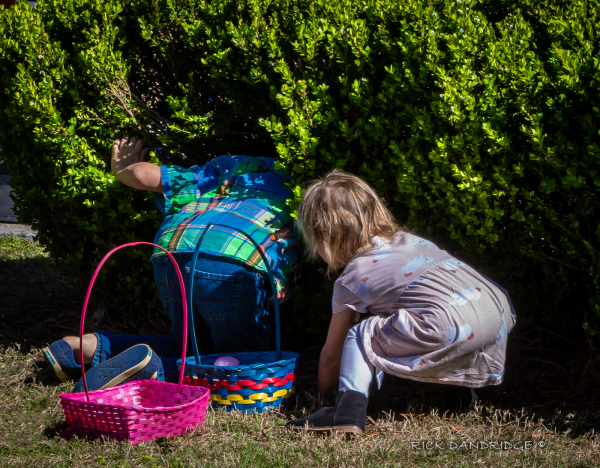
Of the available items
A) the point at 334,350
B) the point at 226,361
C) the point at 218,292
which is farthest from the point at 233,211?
the point at 334,350

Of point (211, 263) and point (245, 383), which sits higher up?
point (211, 263)

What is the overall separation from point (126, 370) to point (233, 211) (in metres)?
0.85

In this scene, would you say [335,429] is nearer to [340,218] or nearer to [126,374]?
[340,218]

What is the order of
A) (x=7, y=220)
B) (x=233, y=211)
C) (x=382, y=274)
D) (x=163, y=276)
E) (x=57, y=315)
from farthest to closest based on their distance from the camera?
(x=7, y=220), (x=57, y=315), (x=163, y=276), (x=233, y=211), (x=382, y=274)

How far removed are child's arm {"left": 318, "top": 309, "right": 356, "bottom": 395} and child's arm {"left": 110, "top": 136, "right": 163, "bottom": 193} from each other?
44.9 inches

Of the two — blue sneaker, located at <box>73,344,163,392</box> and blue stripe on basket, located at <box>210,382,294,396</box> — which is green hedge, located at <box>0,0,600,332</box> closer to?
blue stripe on basket, located at <box>210,382,294,396</box>

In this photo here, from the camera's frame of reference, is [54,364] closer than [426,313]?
No

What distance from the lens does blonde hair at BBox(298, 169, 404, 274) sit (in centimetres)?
237

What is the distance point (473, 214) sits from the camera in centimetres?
249

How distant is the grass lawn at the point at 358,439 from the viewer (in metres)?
2.04

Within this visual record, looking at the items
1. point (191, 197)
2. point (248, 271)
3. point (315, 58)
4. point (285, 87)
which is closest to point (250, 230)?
point (248, 271)

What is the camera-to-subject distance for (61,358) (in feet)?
9.08

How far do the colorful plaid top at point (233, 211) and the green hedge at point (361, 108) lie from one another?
0.60ft

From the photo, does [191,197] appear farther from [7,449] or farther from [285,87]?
[7,449]
